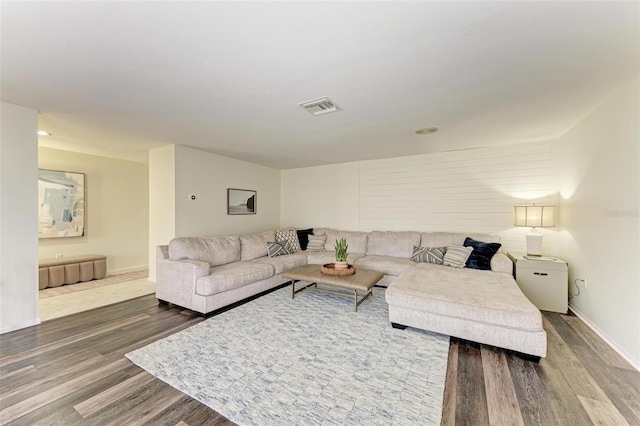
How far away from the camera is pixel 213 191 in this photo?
473 cm

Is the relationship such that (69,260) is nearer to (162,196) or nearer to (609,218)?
(162,196)

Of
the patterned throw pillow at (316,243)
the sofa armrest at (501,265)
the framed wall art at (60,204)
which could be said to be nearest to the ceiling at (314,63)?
the sofa armrest at (501,265)

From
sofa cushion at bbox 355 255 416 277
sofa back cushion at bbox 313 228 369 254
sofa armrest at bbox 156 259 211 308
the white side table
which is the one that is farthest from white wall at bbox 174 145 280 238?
the white side table

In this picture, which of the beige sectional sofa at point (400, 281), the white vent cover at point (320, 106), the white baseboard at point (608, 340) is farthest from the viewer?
the white vent cover at point (320, 106)

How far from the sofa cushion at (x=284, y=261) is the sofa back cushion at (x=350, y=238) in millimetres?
794

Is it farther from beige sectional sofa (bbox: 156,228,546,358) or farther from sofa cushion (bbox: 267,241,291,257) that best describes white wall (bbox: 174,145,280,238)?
sofa cushion (bbox: 267,241,291,257)

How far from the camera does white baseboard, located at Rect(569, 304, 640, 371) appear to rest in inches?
81.9

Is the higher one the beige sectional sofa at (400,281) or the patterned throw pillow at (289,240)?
the patterned throw pillow at (289,240)

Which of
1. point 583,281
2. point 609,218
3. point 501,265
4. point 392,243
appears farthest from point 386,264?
point 609,218

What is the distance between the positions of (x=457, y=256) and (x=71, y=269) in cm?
637

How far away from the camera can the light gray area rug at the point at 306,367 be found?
163 centimetres

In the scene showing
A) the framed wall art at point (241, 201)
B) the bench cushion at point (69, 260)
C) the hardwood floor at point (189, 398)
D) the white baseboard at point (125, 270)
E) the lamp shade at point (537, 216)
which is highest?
the framed wall art at point (241, 201)

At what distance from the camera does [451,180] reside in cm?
457

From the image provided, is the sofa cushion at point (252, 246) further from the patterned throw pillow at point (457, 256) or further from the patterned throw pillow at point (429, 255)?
the patterned throw pillow at point (457, 256)
